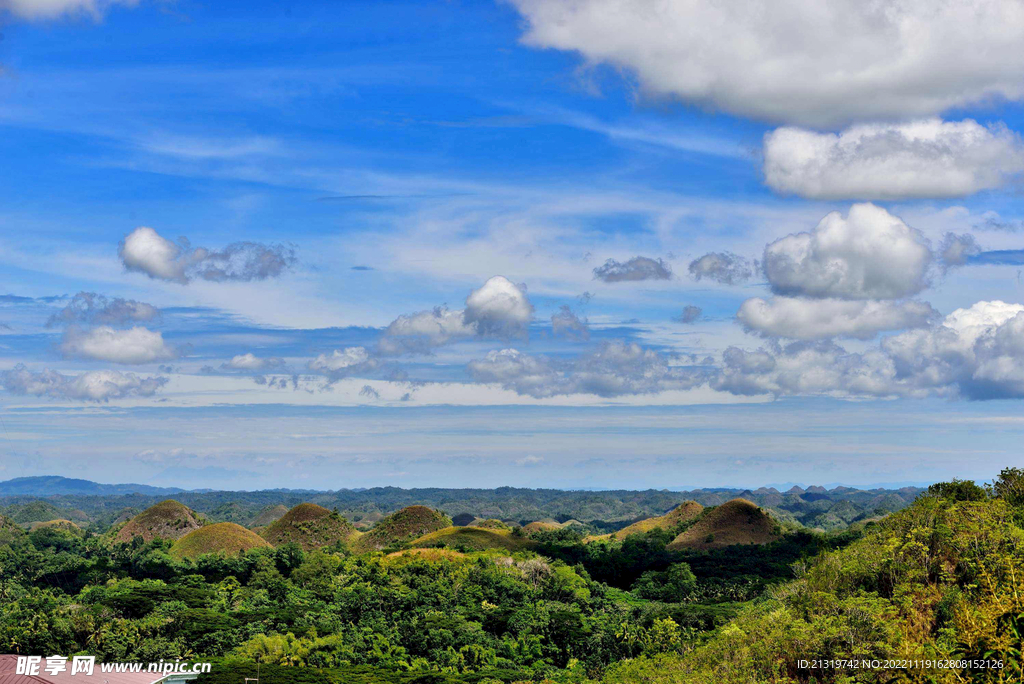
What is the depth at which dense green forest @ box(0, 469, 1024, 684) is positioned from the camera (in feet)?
131

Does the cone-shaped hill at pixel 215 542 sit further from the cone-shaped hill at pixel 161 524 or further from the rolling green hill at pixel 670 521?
the rolling green hill at pixel 670 521

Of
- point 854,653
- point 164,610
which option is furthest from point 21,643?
point 854,653

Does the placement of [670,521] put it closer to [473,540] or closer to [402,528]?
[402,528]

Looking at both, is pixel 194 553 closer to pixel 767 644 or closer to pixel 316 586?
pixel 316 586

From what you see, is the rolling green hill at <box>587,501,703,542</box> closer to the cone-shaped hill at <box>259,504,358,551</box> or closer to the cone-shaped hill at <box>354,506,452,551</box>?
the cone-shaped hill at <box>354,506,452,551</box>

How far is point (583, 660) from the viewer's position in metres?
69.2

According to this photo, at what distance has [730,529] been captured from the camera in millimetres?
153500

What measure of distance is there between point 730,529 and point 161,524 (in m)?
101

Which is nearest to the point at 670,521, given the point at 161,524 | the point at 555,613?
the point at 161,524

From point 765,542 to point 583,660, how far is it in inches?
3453

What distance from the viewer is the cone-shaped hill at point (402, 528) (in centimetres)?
14600

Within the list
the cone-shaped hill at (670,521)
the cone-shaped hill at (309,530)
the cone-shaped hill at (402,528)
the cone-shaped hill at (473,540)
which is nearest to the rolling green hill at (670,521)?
the cone-shaped hill at (670,521)

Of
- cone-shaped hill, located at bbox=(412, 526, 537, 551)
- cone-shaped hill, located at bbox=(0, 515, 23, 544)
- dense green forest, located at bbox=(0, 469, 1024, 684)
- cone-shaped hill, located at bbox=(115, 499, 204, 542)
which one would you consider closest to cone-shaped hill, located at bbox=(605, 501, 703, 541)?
cone-shaped hill, located at bbox=(412, 526, 537, 551)

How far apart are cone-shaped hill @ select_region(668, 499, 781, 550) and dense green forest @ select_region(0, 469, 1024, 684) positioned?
36.0m
